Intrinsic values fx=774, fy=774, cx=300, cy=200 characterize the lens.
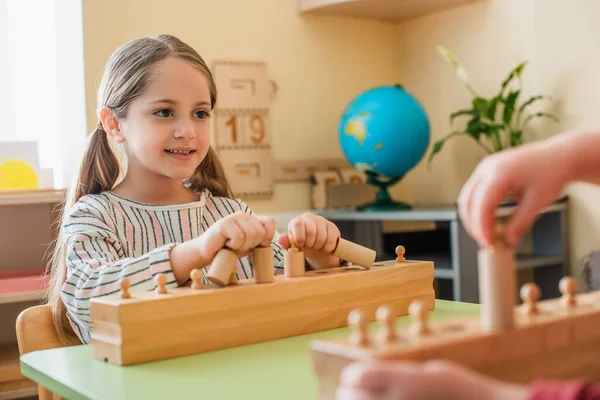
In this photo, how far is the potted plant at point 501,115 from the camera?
265 centimetres

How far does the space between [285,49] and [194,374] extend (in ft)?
7.31

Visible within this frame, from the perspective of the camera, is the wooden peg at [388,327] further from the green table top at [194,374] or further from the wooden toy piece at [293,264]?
the wooden toy piece at [293,264]

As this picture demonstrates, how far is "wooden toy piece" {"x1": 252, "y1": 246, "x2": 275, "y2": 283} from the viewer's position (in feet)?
3.23

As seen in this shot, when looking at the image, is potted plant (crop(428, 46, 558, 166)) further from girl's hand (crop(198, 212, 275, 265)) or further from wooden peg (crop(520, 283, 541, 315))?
wooden peg (crop(520, 283, 541, 315))

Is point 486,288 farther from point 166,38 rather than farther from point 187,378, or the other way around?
point 166,38

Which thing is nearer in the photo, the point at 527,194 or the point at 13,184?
the point at 527,194

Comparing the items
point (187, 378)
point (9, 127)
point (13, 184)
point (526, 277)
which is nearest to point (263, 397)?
point (187, 378)

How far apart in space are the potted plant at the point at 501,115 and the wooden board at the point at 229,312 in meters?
1.70

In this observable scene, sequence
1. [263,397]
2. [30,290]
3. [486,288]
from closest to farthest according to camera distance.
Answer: [486,288] → [263,397] → [30,290]

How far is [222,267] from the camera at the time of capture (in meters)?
0.96

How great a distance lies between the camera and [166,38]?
1475 millimetres

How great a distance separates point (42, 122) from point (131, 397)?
2.04 metres

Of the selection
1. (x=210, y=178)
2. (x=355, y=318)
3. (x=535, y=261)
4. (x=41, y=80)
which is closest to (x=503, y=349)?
(x=355, y=318)

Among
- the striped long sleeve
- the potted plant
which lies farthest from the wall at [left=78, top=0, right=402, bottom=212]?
the striped long sleeve
